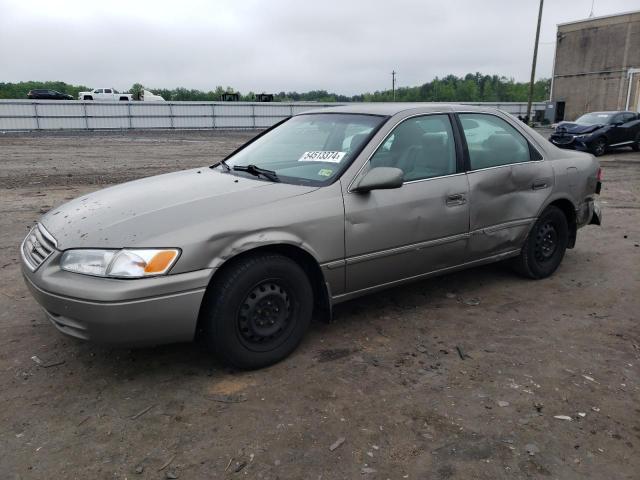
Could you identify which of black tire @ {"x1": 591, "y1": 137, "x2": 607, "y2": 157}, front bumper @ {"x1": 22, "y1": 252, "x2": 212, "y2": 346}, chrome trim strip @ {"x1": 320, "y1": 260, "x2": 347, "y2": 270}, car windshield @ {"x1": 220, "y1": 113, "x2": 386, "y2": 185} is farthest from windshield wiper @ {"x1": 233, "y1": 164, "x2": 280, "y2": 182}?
black tire @ {"x1": 591, "y1": 137, "x2": 607, "y2": 157}

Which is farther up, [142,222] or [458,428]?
[142,222]

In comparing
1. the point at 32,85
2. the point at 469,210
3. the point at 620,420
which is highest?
the point at 32,85

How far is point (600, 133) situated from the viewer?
673 inches

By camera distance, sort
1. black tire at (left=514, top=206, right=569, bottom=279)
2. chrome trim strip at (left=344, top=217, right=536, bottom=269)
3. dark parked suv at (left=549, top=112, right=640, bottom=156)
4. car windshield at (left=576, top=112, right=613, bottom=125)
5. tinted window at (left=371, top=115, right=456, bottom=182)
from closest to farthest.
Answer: chrome trim strip at (left=344, top=217, right=536, bottom=269) → tinted window at (left=371, top=115, right=456, bottom=182) → black tire at (left=514, top=206, right=569, bottom=279) → dark parked suv at (left=549, top=112, right=640, bottom=156) → car windshield at (left=576, top=112, right=613, bottom=125)

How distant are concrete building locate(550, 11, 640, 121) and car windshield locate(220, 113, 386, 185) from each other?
39.7m

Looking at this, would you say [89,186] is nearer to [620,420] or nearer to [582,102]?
[620,420]

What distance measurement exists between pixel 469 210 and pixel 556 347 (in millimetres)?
1190

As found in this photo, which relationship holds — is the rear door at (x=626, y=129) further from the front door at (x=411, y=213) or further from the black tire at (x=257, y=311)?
the black tire at (x=257, y=311)

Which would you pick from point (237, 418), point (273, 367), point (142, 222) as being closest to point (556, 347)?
A: point (273, 367)

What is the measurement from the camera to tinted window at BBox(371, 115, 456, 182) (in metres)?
3.87

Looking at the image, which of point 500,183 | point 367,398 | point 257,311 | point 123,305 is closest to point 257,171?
point 257,311

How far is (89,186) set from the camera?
1062cm

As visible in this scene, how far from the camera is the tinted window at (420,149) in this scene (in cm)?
387

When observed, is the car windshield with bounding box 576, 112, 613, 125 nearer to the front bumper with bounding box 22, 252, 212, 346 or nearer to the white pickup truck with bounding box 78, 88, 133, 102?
the front bumper with bounding box 22, 252, 212, 346
